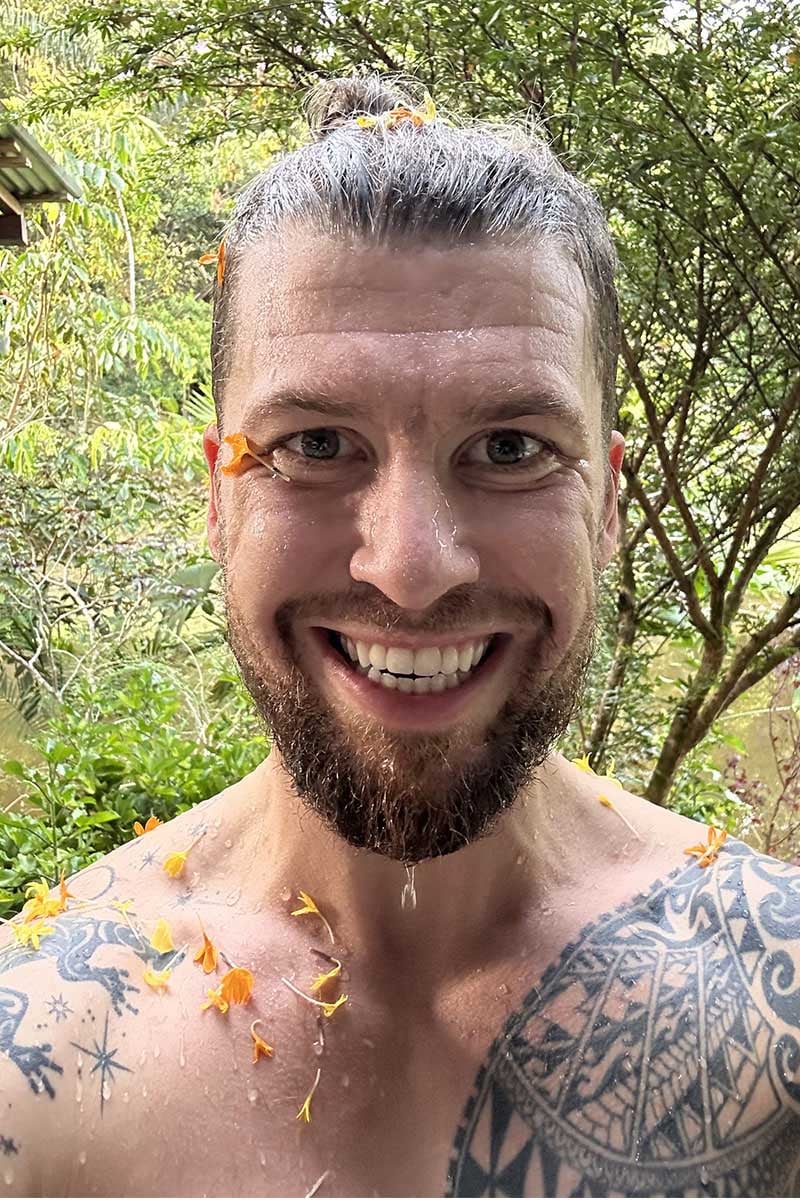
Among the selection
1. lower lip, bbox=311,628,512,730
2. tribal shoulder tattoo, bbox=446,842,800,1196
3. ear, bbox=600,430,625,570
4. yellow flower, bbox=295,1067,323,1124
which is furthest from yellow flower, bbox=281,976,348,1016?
ear, bbox=600,430,625,570

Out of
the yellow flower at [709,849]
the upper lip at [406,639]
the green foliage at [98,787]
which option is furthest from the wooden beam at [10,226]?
the yellow flower at [709,849]

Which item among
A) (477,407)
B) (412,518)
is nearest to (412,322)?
(477,407)

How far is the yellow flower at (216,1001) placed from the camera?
1351 mm

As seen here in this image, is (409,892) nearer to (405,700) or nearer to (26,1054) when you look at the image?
(405,700)

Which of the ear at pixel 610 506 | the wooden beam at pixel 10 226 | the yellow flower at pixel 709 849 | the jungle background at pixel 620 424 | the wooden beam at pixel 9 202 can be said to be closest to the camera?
the ear at pixel 610 506

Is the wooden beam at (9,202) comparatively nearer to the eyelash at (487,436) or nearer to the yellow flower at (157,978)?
the eyelash at (487,436)

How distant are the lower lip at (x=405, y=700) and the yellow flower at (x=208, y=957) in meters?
0.46

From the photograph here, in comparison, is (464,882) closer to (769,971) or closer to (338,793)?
(338,793)

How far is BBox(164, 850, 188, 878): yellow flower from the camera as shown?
5.03 feet

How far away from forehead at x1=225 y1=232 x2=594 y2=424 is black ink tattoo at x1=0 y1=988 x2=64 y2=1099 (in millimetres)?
809

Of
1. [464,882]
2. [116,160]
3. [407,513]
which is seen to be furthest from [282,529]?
[116,160]

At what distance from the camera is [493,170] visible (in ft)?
4.12

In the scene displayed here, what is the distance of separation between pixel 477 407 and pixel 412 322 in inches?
4.6

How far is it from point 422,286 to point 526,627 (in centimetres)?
40
